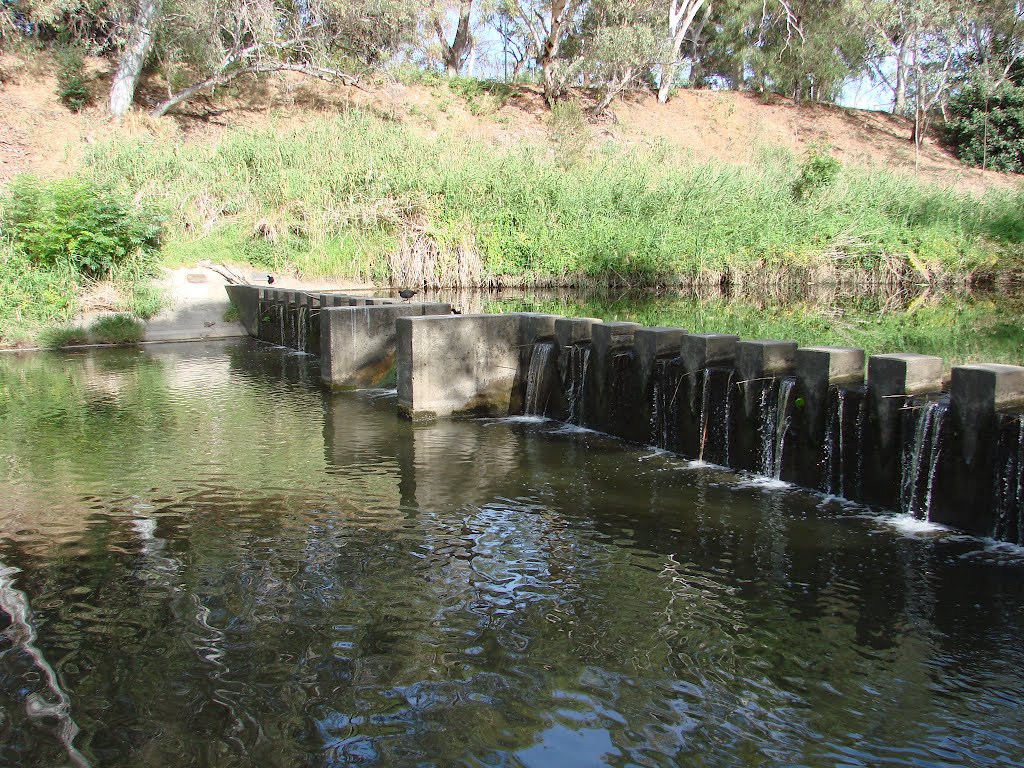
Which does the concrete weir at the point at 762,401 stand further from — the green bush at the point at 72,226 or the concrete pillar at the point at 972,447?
the green bush at the point at 72,226

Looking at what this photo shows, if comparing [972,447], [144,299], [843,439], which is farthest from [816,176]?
[972,447]

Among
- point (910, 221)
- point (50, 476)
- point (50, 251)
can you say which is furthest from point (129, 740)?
point (910, 221)

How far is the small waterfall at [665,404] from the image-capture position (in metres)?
9.69

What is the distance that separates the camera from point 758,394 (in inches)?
347

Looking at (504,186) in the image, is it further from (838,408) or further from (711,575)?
(711,575)

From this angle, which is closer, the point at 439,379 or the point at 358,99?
the point at 439,379

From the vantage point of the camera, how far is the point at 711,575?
237 inches

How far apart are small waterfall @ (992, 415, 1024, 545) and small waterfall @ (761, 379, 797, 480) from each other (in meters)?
2.02

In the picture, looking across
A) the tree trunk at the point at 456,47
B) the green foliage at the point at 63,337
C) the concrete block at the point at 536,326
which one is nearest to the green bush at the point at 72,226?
the green foliage at the point at 63,337

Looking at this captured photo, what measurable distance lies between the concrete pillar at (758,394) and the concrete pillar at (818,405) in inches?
12.1

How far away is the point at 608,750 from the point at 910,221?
26205mm

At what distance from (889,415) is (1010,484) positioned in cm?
116

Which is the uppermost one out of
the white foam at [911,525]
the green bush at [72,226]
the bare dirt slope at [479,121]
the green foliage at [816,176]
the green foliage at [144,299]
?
the bare dirt slope at [479,121]

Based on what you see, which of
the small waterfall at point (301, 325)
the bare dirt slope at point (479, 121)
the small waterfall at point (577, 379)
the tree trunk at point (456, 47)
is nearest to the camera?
the small waterfall at point (577, 379)
